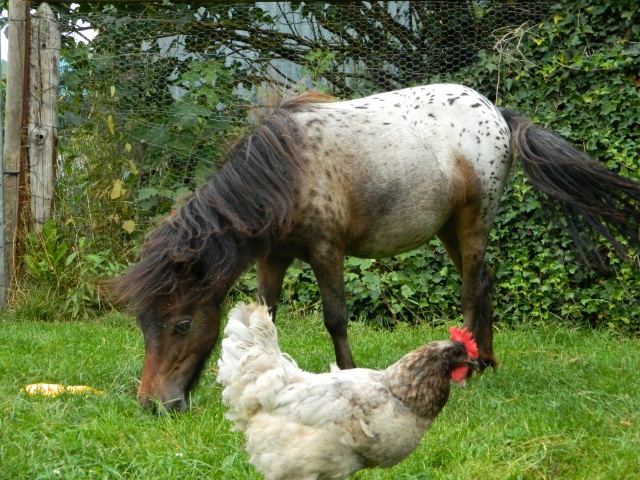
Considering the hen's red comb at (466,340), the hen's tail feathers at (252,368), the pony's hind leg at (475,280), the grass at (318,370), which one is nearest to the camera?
the hen's tail feathers at (252,368)

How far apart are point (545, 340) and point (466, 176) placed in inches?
79.2

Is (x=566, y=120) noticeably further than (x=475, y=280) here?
Yes

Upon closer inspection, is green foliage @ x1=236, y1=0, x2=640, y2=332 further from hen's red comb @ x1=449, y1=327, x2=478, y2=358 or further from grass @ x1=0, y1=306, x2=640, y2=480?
hen's red comb @ x1=449, y1=327, x2=478, y2=358

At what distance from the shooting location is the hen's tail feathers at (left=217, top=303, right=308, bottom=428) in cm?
318

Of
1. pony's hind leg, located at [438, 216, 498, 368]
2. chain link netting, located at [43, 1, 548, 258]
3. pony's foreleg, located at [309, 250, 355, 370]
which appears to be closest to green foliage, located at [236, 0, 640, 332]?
chain link netting, located at [43, 1, 548, 258]

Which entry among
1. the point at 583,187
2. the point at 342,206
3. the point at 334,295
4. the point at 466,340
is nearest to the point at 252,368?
the point at 466,340

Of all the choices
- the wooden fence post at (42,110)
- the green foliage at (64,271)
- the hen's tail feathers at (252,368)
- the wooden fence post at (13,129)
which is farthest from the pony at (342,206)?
the wooden fence post at (13,129)

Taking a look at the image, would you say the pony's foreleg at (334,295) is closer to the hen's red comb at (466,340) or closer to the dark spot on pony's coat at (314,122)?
the dark spot on pony's coat at (314,122)

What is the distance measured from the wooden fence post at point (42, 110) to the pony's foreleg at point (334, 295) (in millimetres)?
3744

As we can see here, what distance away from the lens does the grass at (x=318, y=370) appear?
356cm

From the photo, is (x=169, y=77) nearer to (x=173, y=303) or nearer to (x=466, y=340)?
(x=173, y=303)

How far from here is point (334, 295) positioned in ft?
15.8

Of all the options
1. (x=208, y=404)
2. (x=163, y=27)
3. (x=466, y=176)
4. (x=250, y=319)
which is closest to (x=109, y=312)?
(x=163, y=27)

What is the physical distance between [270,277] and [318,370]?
729 mm
